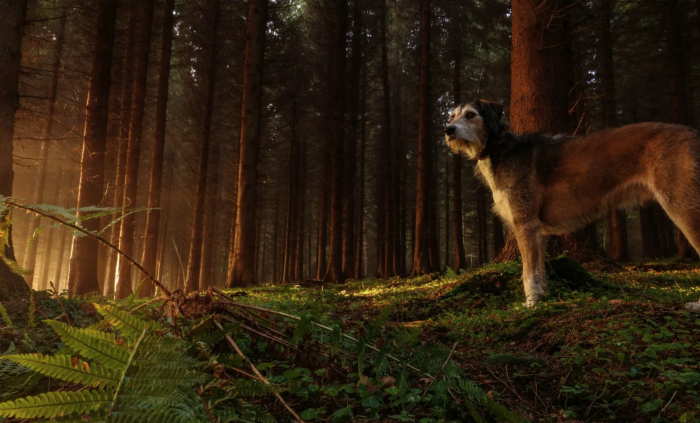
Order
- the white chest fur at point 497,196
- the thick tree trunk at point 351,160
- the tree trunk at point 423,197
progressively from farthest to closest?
the thick tree trunk at point 351,160, the tree trunk at point 423,197, the white chest fur at point 497,196

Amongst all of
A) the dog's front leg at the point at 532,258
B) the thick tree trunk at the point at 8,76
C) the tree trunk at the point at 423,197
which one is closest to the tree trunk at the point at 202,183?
the tree trunk at the point at 423,197

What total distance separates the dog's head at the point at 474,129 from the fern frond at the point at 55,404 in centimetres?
535

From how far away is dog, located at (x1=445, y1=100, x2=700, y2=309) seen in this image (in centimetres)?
435

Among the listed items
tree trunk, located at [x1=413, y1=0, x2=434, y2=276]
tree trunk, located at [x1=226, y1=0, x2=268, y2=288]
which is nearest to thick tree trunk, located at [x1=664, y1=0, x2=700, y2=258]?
tree trunk, located at [x1=413, y1=0, x2=434, y2=276]

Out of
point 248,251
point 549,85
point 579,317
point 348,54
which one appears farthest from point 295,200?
point 579,317

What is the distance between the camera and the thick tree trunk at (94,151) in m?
11.6

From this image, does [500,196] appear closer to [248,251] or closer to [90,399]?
[90,399]

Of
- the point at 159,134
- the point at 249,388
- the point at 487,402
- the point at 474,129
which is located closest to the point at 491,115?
the point at 474,129

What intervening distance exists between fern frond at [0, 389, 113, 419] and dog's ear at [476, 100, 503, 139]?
18.5 feet

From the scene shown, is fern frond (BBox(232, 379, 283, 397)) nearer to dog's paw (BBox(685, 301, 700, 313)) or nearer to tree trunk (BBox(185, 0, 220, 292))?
dog's paw (BBox(685, 301, 700, 313))

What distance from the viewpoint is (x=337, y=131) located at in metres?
18.9

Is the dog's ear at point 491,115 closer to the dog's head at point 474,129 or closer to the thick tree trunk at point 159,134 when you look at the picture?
the dog's head at point 474,129

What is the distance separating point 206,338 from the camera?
1.41m

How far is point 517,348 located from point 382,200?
2458cm
